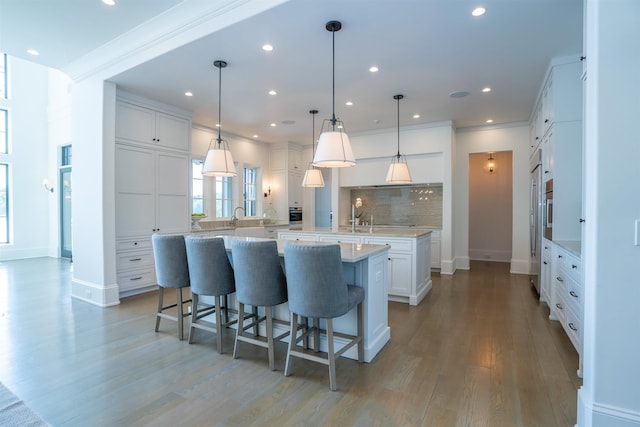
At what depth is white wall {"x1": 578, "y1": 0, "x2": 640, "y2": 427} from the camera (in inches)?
61.7

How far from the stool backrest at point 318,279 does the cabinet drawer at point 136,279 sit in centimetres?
334

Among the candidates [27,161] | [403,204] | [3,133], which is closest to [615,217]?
[403,204]

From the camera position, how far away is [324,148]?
2.74 m

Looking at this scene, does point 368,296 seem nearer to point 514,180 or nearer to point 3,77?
point 514,180

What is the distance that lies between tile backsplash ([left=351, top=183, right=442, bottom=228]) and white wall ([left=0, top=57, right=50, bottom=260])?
25.3 feet

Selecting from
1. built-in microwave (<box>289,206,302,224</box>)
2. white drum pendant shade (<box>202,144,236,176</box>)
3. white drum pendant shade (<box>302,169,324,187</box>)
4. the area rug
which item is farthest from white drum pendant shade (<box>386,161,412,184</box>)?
the area rug

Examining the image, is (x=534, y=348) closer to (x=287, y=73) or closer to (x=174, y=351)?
(x=174, y=351)

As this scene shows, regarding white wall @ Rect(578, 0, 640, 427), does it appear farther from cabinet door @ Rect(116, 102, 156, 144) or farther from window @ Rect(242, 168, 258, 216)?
window @ Rect(242, 168, 258, 216)

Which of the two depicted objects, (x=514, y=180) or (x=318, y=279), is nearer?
(x=318, y=279)

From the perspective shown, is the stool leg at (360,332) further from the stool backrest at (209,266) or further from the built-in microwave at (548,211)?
the built-in microwave at (548,211)

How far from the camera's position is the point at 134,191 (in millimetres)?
4547

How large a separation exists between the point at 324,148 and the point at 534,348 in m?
2.57

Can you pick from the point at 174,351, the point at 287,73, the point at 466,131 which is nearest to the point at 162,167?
the point at 287,73

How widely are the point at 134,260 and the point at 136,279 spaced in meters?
0.28
